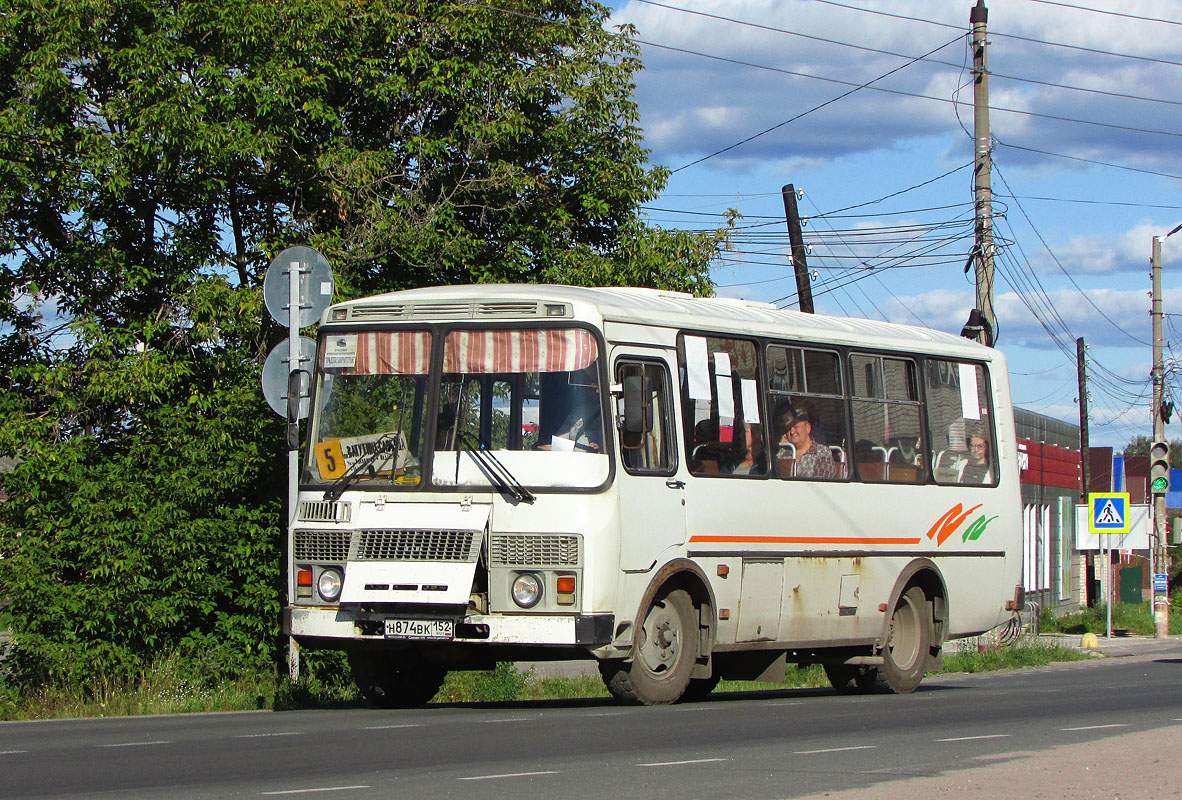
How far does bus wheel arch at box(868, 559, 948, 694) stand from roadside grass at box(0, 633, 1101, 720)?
113cm

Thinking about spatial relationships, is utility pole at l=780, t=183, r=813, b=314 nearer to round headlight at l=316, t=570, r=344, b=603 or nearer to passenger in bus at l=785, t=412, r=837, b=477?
passenger in bus at l=785, t=412, r=837, b=477

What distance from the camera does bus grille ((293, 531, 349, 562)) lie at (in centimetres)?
1252

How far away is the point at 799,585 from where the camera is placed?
14336 millimetres

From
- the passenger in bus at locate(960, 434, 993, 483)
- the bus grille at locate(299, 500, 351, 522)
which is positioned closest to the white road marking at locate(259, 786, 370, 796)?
the bus grille at locate(299, 500, 351, 522)

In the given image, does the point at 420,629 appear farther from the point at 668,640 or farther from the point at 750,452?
the point at 750,452

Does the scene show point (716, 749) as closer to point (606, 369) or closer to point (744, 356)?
point (606, 369)

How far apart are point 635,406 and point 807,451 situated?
2634 millimetres

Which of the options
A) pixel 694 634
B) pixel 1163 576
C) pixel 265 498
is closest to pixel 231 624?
pixel 265 498

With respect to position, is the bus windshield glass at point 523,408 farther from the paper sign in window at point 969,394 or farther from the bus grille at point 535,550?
the paper sign in window at point 969,394

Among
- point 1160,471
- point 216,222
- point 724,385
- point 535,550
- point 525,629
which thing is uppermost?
point 216,222

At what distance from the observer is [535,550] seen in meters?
12.0

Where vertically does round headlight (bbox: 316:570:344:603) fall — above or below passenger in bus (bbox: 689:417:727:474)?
below

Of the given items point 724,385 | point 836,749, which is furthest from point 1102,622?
point 836,749

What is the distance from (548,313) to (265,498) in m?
6.32
